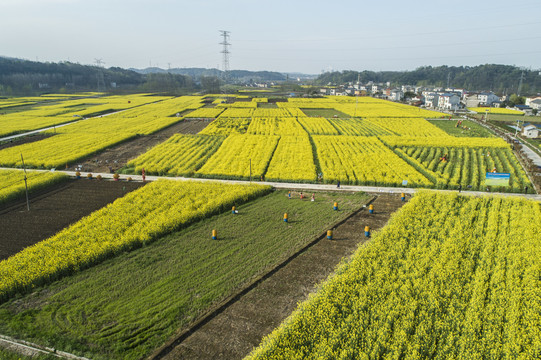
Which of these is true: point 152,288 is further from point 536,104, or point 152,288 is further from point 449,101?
point 536,104

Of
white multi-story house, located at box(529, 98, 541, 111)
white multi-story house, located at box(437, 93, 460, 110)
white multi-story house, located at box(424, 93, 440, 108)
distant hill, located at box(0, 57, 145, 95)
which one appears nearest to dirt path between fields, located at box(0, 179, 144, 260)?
white multi-story house, located at box(437, 93, 460, 110)

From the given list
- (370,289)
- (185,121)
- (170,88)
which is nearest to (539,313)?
(370,289)

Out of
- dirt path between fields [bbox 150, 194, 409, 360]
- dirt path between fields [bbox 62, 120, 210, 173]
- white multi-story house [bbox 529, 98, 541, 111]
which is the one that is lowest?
dirt path between fields [bbox 150, 194, 409, 360]

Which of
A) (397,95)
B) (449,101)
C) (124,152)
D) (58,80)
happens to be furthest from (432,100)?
(58,80)

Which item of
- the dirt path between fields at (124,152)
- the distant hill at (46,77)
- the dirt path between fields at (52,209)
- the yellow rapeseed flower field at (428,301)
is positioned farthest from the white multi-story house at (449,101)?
the distant hill at (46,77)

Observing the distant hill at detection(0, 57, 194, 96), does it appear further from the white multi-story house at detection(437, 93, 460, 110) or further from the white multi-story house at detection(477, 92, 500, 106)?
the white multi-story house at detection(477, 92, 500, 106)

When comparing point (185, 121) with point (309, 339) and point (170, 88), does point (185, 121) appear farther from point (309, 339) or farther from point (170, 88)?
point (170, 88)
